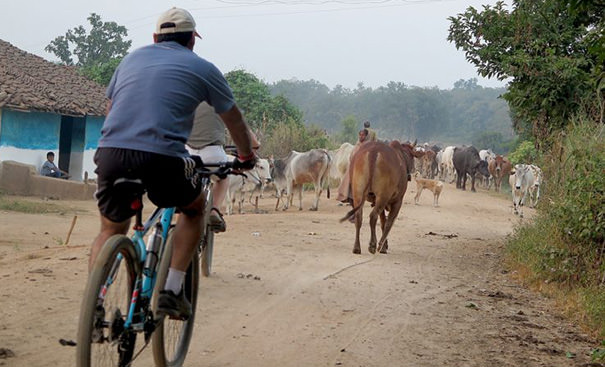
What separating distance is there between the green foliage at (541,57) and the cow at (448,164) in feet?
80.9

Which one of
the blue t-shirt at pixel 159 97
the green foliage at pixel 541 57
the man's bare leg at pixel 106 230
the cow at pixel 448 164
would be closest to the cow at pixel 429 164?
the cow at pixel 448 164

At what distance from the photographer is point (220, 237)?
1144 centimetres

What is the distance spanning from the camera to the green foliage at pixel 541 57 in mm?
12062

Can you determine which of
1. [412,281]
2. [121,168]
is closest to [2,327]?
[121,168]

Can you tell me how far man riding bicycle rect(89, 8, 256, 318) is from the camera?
3.88m

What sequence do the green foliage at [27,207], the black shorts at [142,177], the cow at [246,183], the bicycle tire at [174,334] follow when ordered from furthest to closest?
the cow at [246,183]
the green foliage at [27,207]
the bicycle tire at [174,334]
the black shorts at [142,177]

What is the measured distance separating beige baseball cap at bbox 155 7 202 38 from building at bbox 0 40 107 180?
18.9 metres

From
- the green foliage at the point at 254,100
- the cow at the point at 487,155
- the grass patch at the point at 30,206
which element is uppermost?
the green foliage at the point at 254,100

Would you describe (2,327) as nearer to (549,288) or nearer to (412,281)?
(412,281)

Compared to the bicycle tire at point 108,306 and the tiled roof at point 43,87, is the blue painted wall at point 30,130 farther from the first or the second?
the bicycle tire at point 108,306

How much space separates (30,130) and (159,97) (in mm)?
21794

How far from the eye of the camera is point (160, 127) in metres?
3.91

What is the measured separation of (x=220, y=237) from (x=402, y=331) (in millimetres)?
5357

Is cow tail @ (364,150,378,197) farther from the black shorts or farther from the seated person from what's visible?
the seated person
